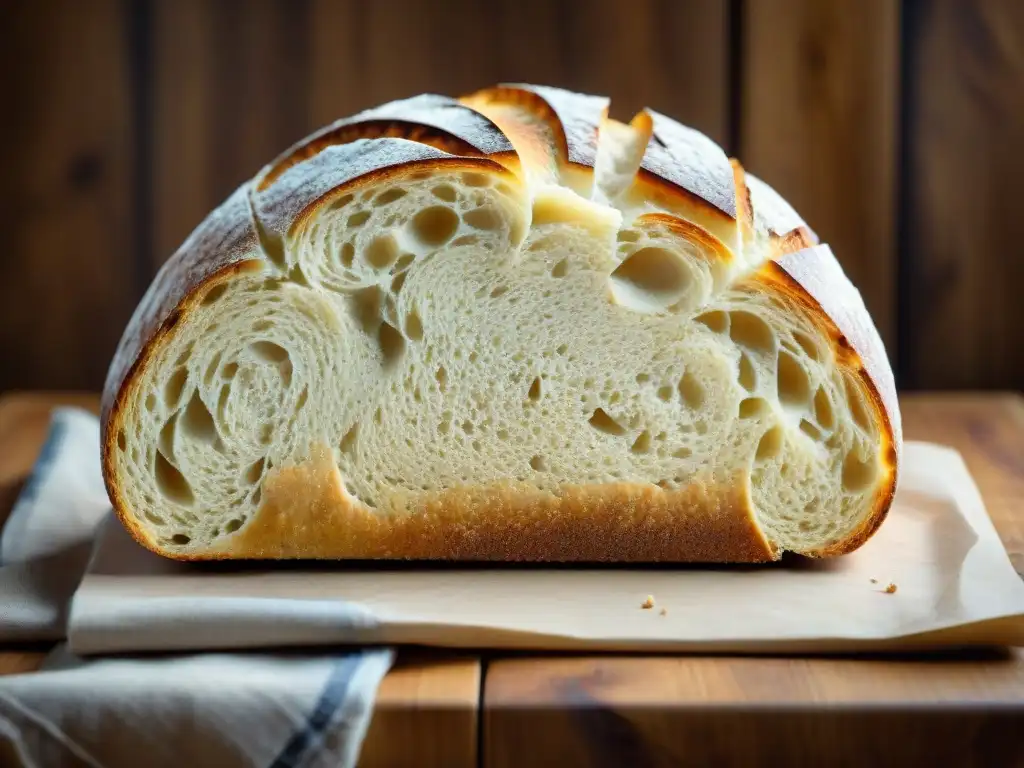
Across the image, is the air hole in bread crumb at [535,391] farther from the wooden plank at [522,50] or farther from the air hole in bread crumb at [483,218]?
the wooden plank at [522,50]

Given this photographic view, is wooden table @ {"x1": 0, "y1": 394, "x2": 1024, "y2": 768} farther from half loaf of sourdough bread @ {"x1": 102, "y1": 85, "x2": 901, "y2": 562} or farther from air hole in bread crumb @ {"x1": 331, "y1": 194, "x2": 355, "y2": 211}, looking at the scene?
air hole in bread crumb @ {"x1": 331, "y1": 194, "x2": 355, "y2": 211}

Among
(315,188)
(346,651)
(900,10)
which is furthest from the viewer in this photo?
(900,10)

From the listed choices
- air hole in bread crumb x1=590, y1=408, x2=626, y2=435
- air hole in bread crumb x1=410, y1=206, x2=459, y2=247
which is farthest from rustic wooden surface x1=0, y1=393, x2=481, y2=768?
air hole in bread crumb x1=410, y1=206, x2=459, y2=247

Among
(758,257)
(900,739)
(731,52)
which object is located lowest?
(900,739)

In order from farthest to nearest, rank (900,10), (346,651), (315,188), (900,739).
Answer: (900,10)
(315,188)
(346,651)
(900,739)

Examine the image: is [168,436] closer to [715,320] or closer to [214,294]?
[214,294]

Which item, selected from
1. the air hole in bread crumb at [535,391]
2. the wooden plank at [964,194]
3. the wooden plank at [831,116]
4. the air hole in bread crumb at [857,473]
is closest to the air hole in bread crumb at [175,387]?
the air hole in bread crumb at [535,391]

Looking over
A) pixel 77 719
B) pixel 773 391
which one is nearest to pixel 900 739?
pixel 773 391

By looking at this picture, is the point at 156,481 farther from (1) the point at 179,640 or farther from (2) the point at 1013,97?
(2) the point at 1013,97
